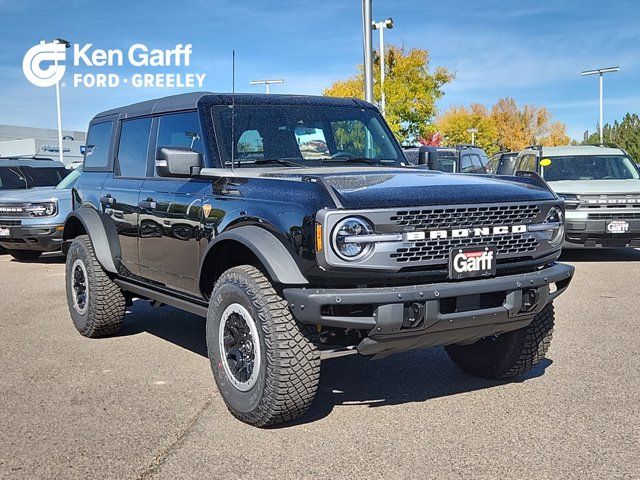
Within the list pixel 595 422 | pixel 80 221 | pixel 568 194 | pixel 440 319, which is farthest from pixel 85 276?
pixel 568 194

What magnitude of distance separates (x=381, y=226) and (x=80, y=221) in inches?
146

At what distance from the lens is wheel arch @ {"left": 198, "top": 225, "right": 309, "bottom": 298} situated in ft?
13.2

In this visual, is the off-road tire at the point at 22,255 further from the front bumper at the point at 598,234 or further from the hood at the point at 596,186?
the front bumper at the point at 598,234

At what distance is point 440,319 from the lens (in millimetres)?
3969

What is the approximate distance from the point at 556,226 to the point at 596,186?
7584 mm

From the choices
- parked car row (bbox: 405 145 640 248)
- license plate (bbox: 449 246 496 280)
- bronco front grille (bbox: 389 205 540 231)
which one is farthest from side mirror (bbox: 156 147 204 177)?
parked car row (bbox: 405 145 640 248)

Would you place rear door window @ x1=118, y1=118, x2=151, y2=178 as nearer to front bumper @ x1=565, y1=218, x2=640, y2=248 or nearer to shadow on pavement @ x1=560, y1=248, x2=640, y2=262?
front bumper @ x1=565, y1=218, x2=640, y2=248

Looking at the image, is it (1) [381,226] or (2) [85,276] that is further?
(2) [85,276]

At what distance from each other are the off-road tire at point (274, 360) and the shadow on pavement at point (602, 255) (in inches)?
354

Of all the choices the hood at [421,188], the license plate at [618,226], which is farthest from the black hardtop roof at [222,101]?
the license plate at [618,226]

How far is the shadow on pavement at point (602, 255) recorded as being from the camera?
39.5 feet

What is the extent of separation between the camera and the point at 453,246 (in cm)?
410

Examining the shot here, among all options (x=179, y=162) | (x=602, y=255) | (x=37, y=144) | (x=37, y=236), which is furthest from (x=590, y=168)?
(x=37, y=144)

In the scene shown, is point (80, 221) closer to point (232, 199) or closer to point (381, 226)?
point (232, 199)
